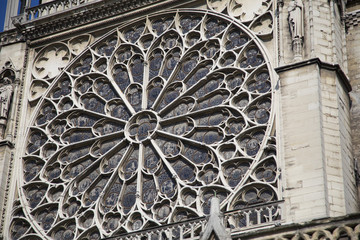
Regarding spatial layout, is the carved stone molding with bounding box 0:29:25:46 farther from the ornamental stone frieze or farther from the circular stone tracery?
the ornamental stone frieze

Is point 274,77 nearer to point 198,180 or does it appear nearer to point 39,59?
point 198,180

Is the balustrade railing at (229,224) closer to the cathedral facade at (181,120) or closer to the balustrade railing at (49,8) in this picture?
the cathedral facade at (181,120)

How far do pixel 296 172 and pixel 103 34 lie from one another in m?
6.73

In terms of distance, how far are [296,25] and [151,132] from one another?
3654 mm

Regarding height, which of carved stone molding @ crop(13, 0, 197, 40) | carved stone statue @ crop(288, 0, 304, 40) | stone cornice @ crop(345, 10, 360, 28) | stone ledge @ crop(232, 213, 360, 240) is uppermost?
carved stone molding @ crop(13, 0, 197, 40)

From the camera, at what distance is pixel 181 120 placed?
66.7 ft

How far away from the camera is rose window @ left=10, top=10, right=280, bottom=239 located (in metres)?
19.2

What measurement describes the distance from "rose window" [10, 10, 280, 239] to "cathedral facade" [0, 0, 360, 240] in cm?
3

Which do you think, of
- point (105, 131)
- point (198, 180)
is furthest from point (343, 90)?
point (105, 131)

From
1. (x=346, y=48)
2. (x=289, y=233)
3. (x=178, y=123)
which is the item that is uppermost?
(x=346, y=48)

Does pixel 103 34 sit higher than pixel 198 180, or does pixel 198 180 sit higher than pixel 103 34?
pixel 103 34

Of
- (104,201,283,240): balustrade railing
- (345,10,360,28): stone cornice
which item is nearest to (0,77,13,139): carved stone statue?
(104,201,283,240): balustrade railing

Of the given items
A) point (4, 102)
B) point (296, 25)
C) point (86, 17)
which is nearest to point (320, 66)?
point (296, 25)

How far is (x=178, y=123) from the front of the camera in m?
20.4
